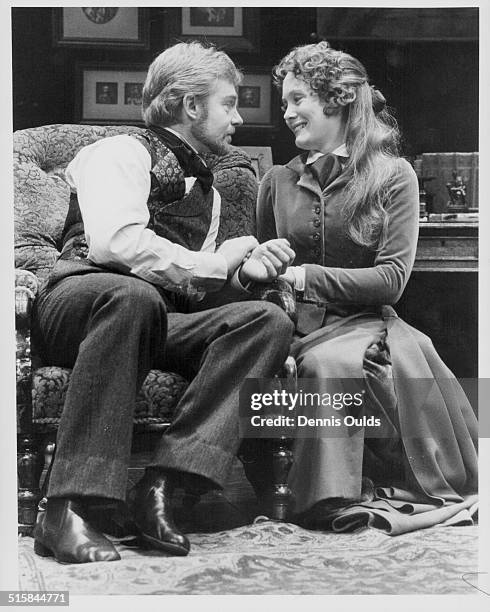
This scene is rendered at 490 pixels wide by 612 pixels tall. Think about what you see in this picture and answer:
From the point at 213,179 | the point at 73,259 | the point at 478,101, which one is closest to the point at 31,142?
the point at 73,259

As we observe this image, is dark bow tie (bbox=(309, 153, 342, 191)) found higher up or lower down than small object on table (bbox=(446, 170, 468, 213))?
higher up

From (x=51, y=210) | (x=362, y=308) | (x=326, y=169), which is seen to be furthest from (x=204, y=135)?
(x=362, y=308)

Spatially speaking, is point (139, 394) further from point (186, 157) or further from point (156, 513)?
point (186, 157)

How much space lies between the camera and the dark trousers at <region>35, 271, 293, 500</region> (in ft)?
5.51

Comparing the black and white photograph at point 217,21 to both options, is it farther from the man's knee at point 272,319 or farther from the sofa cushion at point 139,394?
the sofa cushion at point 139,394

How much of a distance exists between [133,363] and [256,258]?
388 mm

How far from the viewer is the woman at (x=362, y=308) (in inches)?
72.0

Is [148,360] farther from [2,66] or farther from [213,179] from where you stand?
[2,66]

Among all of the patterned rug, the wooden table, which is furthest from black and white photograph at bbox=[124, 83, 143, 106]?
the patterned rug

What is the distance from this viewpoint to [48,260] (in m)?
1.90

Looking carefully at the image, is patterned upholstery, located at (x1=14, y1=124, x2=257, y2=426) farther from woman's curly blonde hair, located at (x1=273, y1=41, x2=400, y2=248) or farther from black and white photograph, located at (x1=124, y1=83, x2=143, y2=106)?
woman's curly blonde hair, located at (x1=273, y1=41, x2=400, y2=248)

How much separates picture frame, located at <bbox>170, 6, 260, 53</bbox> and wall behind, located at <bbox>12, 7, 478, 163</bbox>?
2cm

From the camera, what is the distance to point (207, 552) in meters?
1.74
